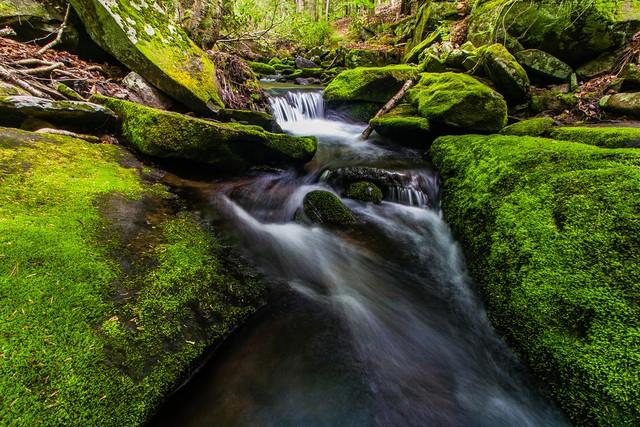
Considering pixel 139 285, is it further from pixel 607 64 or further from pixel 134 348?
pixel 607 64

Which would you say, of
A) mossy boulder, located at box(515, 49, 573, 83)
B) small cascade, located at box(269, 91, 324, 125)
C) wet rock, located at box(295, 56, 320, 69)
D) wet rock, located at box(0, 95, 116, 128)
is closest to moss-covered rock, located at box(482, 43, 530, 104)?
mossy boulder, located at box(515, 49, 573, 83)

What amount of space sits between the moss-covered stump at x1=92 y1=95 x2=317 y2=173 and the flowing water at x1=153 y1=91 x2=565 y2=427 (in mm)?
461

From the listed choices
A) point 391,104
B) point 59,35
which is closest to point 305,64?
Answer: point 391,104

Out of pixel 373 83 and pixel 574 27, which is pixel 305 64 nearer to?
pixel 373 83

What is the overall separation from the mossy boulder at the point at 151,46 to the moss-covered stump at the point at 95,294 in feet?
8.87

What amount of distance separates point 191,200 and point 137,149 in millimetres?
1342

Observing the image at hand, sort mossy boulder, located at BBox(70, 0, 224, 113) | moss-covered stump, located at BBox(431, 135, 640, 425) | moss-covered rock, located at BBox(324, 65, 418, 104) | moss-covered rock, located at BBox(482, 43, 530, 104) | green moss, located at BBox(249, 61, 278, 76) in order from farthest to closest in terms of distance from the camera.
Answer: green moss, located at BBox(249, 61, 278, 76) → moss-covered rock, located at BBox(324, 65, 418, 104) → moss-covered rock, located at BBox(482, 43, 530, 104) → mossy boulder, located at BBox(70, 0, 224, 113) → moss-covered stump, located at BBox(431, 135, 640, 425)

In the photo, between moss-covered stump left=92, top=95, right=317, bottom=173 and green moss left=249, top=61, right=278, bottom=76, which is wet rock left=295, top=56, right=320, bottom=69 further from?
moss-covered stump left=92, top=95, right=317, bottom=173

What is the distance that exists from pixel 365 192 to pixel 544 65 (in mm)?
6518

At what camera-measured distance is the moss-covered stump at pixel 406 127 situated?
6.56 metres

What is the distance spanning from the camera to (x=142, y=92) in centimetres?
545

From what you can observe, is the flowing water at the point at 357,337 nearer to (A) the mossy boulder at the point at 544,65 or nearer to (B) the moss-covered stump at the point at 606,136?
(B) the moss-covered stump at the point at 606,136

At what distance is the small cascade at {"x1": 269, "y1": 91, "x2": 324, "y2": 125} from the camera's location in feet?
30.9

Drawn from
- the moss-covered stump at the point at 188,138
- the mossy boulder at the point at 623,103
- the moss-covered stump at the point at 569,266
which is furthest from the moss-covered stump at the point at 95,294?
the mossy boulder at the point at 623,103
